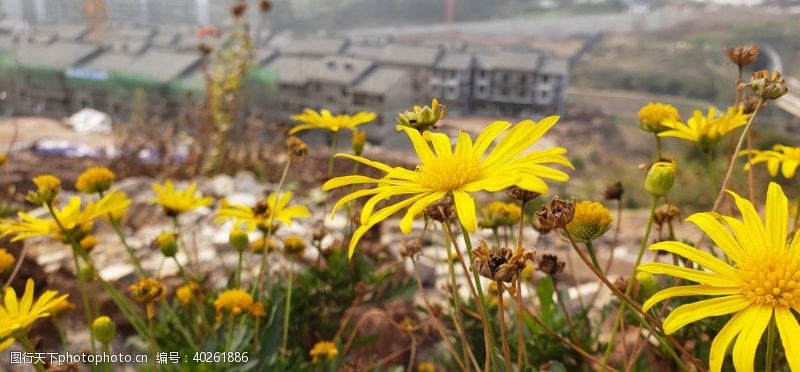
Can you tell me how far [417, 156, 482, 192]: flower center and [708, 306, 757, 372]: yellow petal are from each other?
0.22 m

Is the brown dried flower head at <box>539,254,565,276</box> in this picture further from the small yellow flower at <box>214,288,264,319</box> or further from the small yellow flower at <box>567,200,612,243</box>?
the small yellow flower at <box>214,288,264,319</box>

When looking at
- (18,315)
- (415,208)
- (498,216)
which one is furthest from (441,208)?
(18,315)

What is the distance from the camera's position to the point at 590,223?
24.1 inches

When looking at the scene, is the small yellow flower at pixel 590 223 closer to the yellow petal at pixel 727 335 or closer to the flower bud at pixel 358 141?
the yellow petal at pixel 727 335

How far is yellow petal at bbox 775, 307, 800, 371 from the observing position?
0.37 meters

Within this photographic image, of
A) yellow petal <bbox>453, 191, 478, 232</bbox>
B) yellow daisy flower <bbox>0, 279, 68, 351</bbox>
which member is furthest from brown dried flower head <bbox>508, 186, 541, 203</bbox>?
yellow daisy flower <bbox>0, 279, 68, 351</bbox>

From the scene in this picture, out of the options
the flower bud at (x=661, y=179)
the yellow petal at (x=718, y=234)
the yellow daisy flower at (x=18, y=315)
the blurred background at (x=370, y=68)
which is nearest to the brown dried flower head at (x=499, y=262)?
the yellow petal at (x=718, y=234)

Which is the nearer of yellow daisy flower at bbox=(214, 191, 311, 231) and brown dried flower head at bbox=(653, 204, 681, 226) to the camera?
brown dried flower head at bbox=(653, 204, 681, 226)

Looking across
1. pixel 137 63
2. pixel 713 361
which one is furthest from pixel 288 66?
pixel 713 361

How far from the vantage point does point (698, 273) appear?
1.38 feet

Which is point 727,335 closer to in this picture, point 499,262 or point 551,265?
point 499,262

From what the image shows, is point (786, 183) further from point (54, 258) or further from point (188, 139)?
point (54, 258)

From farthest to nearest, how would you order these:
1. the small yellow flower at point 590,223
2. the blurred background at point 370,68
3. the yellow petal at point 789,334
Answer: the blurred background at point 370,68
the small yellow flower at point 590,223
the yellow petal at point 789,334

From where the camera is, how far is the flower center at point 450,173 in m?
0.51
